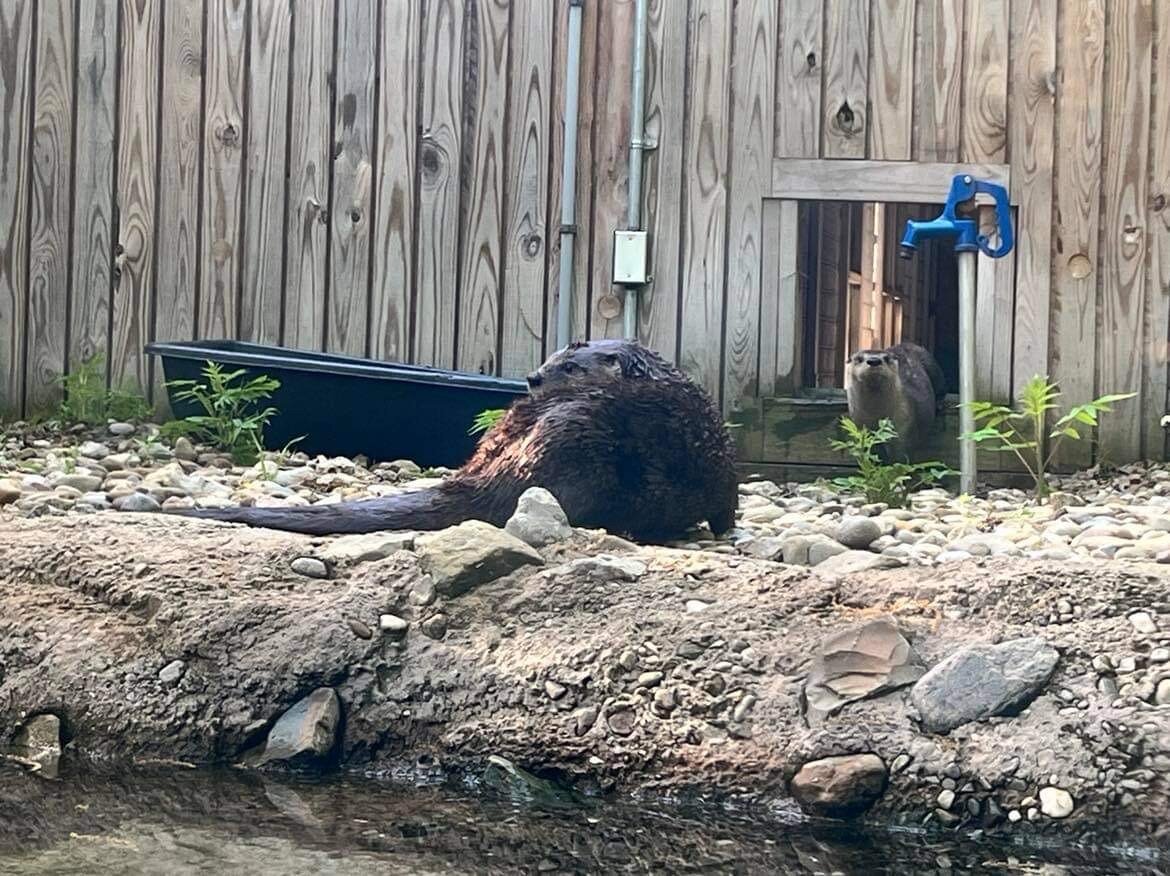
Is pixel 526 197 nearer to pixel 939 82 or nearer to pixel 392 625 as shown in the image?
pixel 939 82

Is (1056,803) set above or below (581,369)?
below

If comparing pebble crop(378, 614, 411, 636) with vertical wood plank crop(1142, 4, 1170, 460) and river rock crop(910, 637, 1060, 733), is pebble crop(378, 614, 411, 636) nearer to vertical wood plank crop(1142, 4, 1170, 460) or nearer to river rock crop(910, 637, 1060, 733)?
river rock crop(910, 637, 1060, 733)

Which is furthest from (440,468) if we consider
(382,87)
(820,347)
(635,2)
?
(820,347)

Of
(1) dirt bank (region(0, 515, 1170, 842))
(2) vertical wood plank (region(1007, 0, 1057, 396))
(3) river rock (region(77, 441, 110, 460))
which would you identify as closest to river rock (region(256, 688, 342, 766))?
(1) dirt bank (region(0, 515, 1170, 842))

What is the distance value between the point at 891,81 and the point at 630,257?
122cm

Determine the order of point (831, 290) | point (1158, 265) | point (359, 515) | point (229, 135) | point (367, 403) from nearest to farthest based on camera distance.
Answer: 1. point (359, 515)
2. point (367, 403)
3. point (1158, 265)
4. point (229, 135)
5. point (831, 290)

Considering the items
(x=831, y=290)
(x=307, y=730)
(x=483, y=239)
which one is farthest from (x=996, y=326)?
(x=831, y=290)

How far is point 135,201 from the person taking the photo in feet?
18.4

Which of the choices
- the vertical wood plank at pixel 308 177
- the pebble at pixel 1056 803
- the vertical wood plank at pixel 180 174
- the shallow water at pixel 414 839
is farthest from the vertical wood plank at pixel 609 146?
the pebble at pixel 1056 803

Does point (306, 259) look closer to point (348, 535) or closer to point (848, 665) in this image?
point (348, 535)

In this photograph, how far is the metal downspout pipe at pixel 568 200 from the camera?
17.8 feet

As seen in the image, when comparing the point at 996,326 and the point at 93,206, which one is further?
the point at 93,206

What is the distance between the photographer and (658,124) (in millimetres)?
5461

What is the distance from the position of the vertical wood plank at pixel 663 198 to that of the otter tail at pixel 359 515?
221 cm
